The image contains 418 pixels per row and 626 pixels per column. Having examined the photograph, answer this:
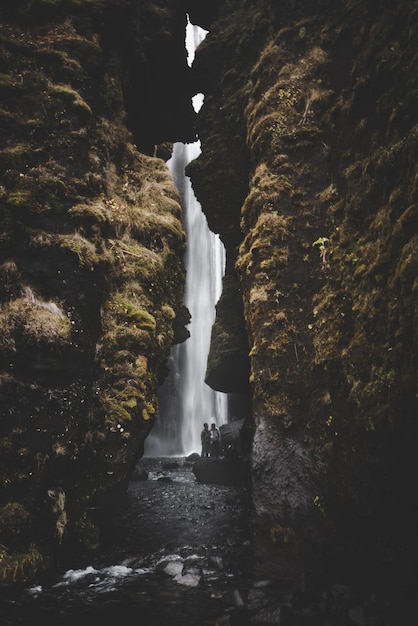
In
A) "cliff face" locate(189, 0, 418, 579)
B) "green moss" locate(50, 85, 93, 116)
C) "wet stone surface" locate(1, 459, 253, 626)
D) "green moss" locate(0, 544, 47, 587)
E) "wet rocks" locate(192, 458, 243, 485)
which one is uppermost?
"green moss" locate(50, 85, 93, 116)

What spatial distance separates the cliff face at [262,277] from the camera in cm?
609

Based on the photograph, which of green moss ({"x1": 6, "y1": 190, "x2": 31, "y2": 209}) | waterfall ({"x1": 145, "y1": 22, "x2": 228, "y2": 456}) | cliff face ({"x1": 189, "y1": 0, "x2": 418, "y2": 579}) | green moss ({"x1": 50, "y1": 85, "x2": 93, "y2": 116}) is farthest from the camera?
waterfall ({"x1": 145, "y1": 22, "x2": 228, "y2": 456})

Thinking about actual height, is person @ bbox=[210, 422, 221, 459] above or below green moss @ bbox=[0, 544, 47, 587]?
below

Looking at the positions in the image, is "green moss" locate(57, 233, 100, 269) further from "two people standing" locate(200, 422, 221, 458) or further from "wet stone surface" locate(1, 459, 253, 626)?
"two people standing" locate(200, 422, 221, 458)

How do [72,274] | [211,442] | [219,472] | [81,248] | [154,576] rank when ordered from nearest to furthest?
[154,576]
[72,274]
[81,248]
[219,472]
[211,442]

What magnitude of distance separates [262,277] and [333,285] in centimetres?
170

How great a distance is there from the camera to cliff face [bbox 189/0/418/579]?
5779 mm

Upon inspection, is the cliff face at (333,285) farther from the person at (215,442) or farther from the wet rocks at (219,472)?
the person at (215,442)

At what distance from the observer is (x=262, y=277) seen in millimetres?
8773

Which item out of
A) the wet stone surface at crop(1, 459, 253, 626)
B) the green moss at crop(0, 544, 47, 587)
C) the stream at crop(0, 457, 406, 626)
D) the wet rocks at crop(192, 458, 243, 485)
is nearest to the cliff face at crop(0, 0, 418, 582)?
the green moss at crop(0, 544, 47, 587)

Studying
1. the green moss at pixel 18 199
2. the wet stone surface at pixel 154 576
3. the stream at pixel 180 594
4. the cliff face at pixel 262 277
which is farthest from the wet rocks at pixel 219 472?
the green moss at pixel 18 199

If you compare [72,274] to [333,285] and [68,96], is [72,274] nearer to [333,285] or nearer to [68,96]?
[68,96]

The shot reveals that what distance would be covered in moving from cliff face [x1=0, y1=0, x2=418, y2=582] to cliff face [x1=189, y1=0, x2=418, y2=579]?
0.12 ft

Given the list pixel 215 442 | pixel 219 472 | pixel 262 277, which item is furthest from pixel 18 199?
pixel 215 442
